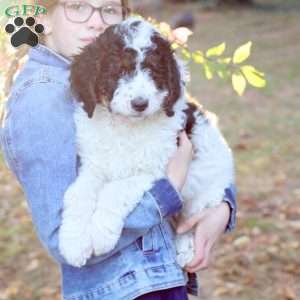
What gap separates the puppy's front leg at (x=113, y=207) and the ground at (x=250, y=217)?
111 inches

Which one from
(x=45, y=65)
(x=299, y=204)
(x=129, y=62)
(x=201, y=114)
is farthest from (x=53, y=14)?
(x=299, y=204)

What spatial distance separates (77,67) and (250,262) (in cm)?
337

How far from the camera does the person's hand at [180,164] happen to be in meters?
2.30

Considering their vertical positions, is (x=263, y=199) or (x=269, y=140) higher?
(x=263, y=199)

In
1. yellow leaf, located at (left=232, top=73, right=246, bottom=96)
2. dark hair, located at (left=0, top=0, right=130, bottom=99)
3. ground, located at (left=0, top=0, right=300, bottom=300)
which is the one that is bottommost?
ground, located at (left=0, top=0, right=300, bottom=300)

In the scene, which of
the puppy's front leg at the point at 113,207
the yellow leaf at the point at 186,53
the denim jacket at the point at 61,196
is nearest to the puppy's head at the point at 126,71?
the denim jacket at the point at 61,196

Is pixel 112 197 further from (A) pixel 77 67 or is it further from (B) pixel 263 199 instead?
(B) pixel 263 199

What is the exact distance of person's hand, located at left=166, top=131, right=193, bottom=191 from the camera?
2305 mm

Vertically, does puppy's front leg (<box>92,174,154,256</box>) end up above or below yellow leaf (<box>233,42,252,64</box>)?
below

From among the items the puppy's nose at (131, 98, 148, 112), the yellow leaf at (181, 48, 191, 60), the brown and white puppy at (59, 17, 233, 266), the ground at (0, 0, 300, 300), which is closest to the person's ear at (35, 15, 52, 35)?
the brown and white puppy at (59, 17, 233, 266)

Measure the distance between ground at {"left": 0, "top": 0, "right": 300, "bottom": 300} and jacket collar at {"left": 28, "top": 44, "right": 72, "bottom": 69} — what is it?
2.89 meters

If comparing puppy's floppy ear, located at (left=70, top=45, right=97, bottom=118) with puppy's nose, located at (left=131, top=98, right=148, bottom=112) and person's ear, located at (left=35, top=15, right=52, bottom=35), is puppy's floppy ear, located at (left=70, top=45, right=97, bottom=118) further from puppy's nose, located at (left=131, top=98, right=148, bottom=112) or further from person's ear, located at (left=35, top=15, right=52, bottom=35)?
person's ear, located at (left=35, top=15, right=52, bottom=35)

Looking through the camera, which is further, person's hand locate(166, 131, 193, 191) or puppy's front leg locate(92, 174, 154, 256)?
person's hand locate(166, 131, 193, 191)

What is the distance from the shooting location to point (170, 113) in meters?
2.30
